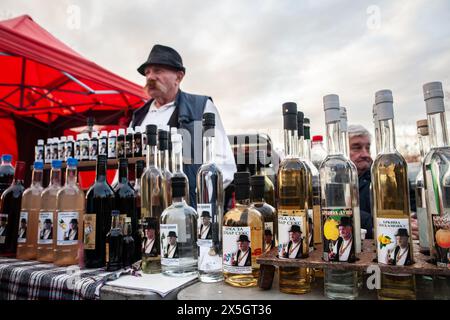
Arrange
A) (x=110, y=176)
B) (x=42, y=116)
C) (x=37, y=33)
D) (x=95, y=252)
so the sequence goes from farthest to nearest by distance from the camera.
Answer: (x=42, y=116), (x=110, y=176), (x=37, y=33), (x=95, y=252)

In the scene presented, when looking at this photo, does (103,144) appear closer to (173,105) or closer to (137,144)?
(137,144)

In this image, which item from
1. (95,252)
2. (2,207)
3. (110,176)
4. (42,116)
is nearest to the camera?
(95,252)

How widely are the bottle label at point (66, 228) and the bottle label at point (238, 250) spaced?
1.66 ft

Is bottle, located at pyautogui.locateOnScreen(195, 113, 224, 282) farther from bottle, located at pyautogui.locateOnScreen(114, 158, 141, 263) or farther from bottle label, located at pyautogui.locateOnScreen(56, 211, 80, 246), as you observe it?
bottle label, located at pyautogui.locateOnScreen(56, 211, 80, 246)

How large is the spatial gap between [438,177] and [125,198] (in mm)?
786

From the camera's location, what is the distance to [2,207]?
1.03 m

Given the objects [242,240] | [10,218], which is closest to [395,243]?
[242,240]

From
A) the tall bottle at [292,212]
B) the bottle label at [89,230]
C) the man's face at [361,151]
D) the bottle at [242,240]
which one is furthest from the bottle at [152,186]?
the man's face at [361,151]

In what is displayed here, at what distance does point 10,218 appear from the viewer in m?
1.03

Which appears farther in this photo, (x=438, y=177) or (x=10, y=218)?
(x=10, y=218)
